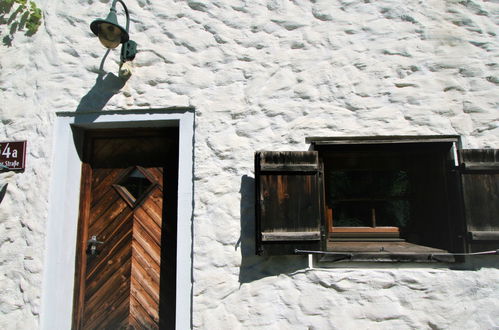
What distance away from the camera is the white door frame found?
3000 mm

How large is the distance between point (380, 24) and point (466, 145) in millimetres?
1192

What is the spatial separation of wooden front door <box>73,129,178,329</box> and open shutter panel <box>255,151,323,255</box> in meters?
0.90

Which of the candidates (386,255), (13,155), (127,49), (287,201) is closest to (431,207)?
(386,255)

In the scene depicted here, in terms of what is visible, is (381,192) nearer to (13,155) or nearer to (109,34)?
(109,34)

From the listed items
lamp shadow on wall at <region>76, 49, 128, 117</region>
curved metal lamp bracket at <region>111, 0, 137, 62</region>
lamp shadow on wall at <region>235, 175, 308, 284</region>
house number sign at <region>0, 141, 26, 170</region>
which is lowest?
lamp shadow on wall at <region>235, 175, 308, 284</region>

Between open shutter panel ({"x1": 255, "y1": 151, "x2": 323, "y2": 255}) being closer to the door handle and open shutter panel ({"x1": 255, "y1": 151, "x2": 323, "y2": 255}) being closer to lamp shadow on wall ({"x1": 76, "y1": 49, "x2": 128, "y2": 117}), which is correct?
lamp shadow on wall ({"x1": 76, "y1": 49, "x2": 128, "y2": 117})

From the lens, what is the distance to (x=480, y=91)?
121 inches

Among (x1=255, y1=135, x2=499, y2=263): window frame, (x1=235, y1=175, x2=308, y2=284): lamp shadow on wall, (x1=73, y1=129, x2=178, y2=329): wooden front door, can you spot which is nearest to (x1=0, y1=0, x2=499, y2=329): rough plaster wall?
(x1=235, y1=175, x2=308, y2=284): lamp shadow on wall

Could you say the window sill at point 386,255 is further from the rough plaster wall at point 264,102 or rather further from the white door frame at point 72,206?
the white door frame at point 72,206

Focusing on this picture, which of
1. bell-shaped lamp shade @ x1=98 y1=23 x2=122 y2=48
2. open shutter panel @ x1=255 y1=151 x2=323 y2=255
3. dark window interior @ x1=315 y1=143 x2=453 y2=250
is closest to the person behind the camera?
open shutter panel @ x1=255 y1=151 x2=323 y2=255

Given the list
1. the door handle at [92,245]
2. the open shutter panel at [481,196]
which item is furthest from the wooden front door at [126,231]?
the open shutter panel at [481,196]

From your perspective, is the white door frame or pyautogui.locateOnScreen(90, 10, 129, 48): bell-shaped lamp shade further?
the white door frame

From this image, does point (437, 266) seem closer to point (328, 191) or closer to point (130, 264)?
point (328, 191)

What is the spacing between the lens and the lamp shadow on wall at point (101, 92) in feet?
10.6
